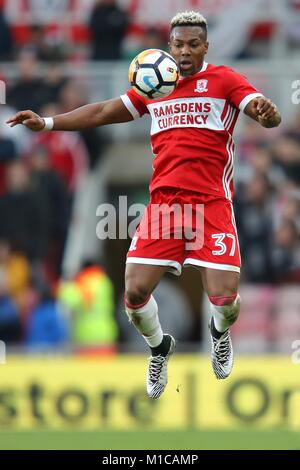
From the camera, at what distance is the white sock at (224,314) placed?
31.6ft

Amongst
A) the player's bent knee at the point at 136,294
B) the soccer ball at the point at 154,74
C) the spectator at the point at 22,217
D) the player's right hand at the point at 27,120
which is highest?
the spectator at the point at 22,217

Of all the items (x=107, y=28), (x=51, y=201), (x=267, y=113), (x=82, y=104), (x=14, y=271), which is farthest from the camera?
A: (x=107, y=28)

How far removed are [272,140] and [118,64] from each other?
8.46 feet

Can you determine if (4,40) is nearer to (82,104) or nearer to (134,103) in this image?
(82,104)

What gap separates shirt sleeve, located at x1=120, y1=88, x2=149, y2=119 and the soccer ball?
61 centimetres

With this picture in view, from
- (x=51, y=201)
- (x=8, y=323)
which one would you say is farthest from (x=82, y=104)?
(x=8, y=323)

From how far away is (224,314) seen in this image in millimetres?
9664

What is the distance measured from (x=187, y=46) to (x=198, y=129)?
61 cm

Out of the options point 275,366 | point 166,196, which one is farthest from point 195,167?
point 275,366

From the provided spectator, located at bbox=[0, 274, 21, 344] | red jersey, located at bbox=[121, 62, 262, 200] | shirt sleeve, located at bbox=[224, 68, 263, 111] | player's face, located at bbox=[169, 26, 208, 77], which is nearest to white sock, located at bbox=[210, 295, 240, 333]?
red jersey, located at bbox=[121, 62, 262, 200]

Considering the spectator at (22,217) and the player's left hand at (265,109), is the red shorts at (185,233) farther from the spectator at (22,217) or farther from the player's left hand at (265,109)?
the spectator at (22,217)

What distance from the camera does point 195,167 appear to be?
9523 millimetres

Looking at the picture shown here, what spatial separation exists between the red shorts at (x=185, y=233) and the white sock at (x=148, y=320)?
0.36 metres

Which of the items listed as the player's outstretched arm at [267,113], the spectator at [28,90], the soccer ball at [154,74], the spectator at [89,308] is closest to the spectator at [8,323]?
the spectator at [89,308]
